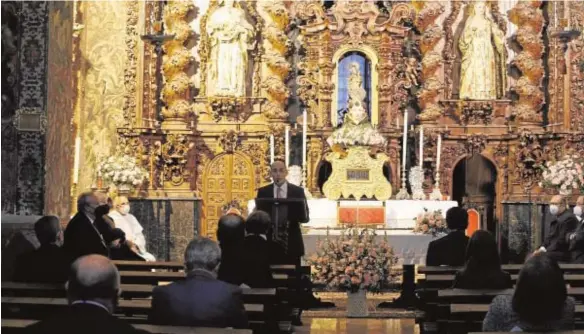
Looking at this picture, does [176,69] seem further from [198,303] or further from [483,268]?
[198,303]

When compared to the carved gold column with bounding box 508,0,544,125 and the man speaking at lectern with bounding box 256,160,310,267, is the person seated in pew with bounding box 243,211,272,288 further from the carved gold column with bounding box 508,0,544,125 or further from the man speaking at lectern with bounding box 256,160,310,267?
the carved gold column with bounding box 508,0,544,125

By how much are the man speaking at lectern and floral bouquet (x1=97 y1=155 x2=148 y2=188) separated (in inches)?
264

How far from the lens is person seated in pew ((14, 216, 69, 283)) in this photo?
8172 millimetres

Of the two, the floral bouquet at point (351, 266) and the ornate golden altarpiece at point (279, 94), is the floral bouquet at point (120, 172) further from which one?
the floral bouquet at point (351, 266)

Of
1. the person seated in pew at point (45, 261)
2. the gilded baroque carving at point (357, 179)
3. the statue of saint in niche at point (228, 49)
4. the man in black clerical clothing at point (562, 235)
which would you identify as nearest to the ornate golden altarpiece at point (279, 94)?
the statue of saint in niche at point (228, 49)

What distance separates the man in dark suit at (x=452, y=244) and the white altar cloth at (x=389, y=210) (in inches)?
247

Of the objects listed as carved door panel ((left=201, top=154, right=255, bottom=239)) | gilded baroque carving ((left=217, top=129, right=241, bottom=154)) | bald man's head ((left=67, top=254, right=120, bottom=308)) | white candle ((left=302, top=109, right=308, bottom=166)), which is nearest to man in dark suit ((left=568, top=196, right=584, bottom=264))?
white candle ((left=302, top=109, right=308, bottom=166))

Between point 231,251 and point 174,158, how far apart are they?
1113cm

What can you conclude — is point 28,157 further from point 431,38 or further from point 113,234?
point 431,38

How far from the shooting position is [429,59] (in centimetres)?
1955

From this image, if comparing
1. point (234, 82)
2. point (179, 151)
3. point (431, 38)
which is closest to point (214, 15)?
point (234, 82)

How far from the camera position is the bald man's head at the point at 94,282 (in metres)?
4.37

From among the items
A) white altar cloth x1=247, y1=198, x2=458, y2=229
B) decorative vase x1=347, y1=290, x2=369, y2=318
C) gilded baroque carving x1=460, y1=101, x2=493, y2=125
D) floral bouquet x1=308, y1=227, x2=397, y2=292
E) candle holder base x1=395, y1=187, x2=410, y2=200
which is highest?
gilded baroque carving x1=460, y1=101, x2=493, y2=125

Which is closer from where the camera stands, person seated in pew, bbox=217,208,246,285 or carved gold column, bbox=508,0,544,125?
person seated in pew, bbox=217,208,246,285
